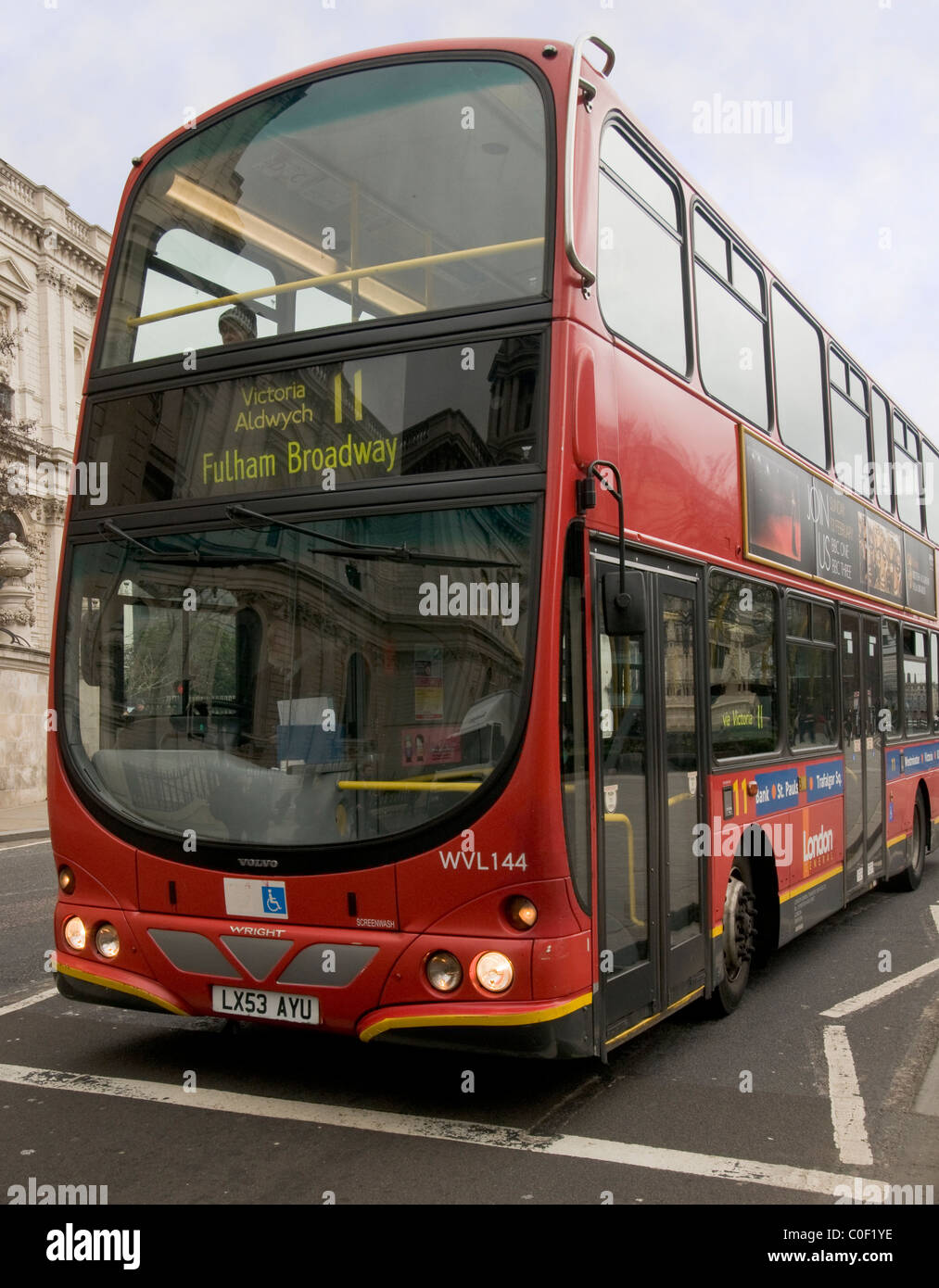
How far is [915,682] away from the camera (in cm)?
1277

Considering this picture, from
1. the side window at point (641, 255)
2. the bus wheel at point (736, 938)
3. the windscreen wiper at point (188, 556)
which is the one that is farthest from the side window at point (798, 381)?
the windscreen wiper at point (188, 556)

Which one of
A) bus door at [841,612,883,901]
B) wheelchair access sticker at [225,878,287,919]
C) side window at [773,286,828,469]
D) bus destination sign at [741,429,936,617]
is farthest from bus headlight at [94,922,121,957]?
bus door at [841,612,883,901]

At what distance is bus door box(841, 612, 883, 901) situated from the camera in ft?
32.8

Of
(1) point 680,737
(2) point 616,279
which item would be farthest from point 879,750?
(2) point 616,279

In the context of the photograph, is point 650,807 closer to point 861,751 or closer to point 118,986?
point 118,986

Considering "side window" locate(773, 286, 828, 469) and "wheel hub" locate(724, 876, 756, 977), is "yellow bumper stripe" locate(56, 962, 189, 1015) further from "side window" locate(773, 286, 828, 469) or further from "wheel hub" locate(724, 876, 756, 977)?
"side window" locate(773, 286, 828, 469)

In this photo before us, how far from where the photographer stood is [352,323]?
5.55 metres

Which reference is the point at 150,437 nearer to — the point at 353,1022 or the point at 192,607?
the point at 192,607

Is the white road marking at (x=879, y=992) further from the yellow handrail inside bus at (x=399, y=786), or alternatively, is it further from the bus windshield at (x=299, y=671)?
the bus windshield at (x=299, y=671)

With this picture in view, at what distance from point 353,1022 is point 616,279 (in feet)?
11.3

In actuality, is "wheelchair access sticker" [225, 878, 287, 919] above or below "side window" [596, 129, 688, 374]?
below

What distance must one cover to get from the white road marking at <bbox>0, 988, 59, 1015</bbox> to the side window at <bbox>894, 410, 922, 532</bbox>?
8.87 meters
